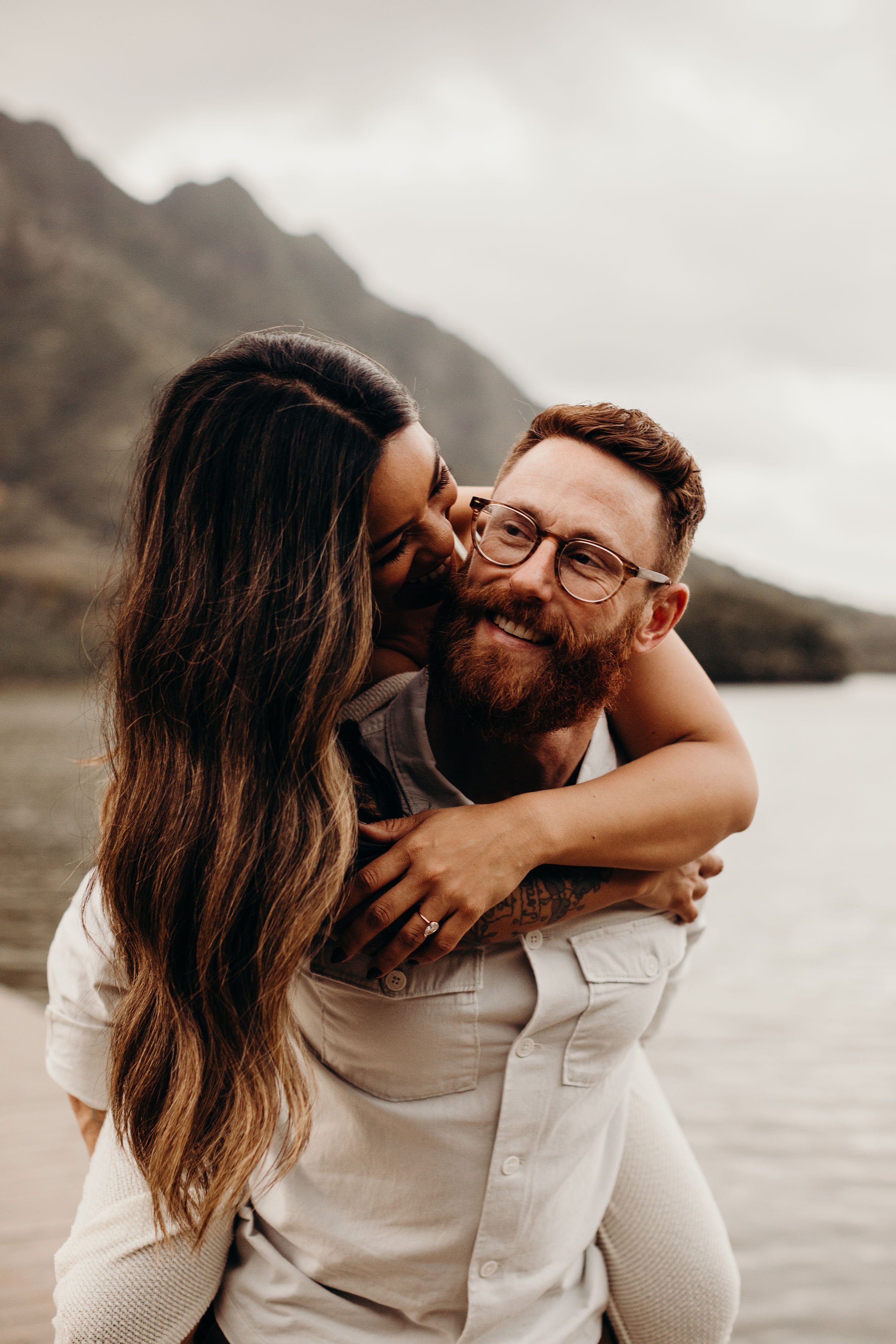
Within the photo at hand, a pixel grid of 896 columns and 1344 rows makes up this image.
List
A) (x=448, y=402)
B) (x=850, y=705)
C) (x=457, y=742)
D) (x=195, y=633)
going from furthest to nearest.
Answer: (x=448, y=402), (x=850, y=705), (x=457, y=742), (x=195, y=633)

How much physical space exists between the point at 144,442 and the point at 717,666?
55.1 meters

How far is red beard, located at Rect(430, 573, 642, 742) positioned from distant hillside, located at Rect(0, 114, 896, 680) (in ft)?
86.2

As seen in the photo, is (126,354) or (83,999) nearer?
(83,999)

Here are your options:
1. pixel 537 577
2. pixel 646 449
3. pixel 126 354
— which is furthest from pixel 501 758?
pixel 126 354

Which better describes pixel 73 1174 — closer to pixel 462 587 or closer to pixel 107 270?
pixel 462 587

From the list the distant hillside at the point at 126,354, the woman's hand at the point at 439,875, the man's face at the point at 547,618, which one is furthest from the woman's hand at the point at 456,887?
the distant hillside at the point at 126,354

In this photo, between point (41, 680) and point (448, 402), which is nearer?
point (41, 680)

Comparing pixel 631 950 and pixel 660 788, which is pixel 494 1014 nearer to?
pixel 631 950

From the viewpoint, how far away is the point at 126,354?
79.6 metres

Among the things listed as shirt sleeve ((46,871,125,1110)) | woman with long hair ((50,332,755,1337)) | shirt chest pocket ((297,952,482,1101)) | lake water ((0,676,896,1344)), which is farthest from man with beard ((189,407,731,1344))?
lake water ((0,676,896,1344))

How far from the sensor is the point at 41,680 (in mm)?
59969

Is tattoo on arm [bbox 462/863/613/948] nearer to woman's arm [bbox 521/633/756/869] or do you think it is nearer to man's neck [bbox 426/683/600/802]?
woman's arm [bbox 521/633/756/869]

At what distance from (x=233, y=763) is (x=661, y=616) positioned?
0.95 m

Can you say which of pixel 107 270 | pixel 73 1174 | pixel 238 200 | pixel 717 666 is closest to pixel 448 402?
pixel 717 666
